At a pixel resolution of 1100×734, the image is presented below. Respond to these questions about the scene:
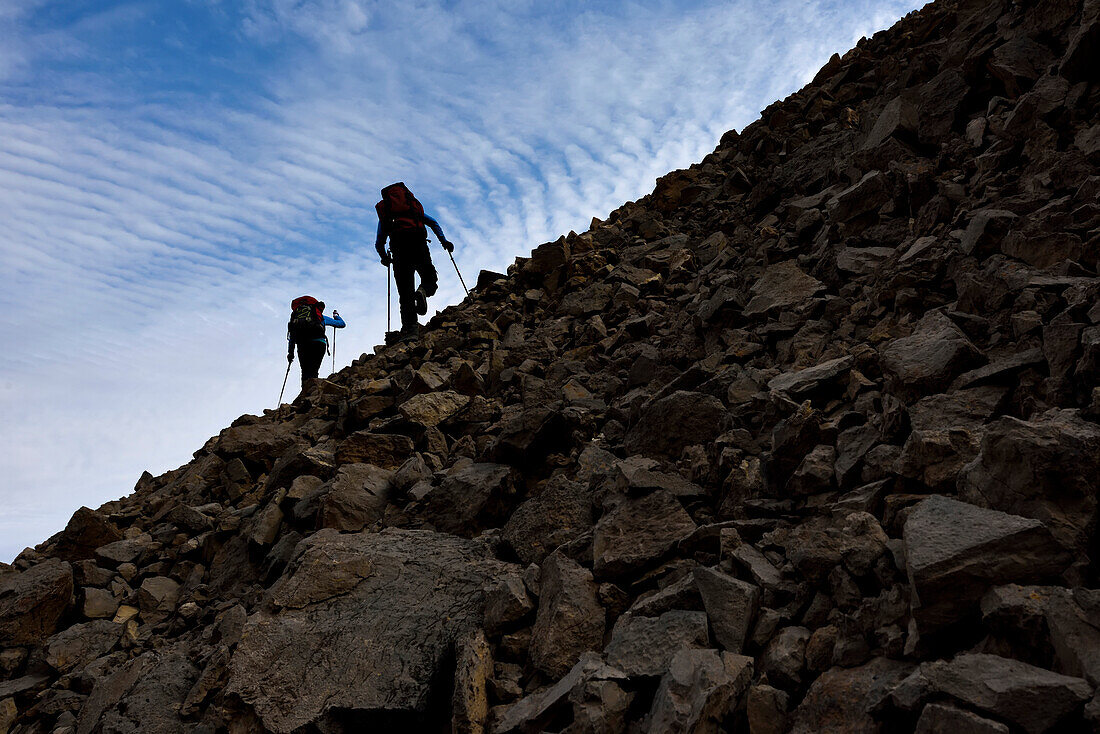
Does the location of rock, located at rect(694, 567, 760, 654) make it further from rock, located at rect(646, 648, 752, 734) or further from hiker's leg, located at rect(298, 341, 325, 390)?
hiker's leg, located at rect(298, 341, 325, 390)

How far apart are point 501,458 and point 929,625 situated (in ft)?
16.1

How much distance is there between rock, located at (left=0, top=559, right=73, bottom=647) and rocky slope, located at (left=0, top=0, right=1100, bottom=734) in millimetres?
34

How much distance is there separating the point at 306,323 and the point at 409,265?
3.96 meters

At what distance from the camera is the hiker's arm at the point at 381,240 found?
601 inches

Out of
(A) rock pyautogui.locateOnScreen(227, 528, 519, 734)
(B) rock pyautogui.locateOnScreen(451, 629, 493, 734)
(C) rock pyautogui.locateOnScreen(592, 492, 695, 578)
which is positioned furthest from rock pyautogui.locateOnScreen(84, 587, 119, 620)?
(C) rock pyautogui.locateOnScreen(592, 492, 695, 578)

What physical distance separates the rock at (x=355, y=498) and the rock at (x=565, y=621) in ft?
10.5

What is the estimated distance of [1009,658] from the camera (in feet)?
8.32

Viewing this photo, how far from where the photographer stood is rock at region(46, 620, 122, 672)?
7254 millimetres

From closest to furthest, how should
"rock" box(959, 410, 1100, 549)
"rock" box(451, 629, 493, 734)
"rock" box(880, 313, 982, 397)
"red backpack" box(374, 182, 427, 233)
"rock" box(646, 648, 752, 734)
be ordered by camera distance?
"rock" box(959, 410, 1100, 549), "rock" box(646, 648, 752, 734), "rock" box(451, 629, 493, 734), "rock" box(880, 313, 982, 397), "red backpack" box(374, 182, 427, 233)

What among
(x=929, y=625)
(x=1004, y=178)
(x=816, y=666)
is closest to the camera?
(x=929, y=625)

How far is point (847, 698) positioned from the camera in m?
2.77

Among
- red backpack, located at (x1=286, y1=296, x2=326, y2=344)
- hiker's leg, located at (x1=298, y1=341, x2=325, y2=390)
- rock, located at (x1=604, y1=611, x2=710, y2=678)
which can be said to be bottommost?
rock, located at (x1=604, y1=611, x2=710, y2=678)

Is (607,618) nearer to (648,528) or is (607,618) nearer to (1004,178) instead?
(648,528)

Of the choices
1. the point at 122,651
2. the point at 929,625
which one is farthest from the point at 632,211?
the point at 929,625
